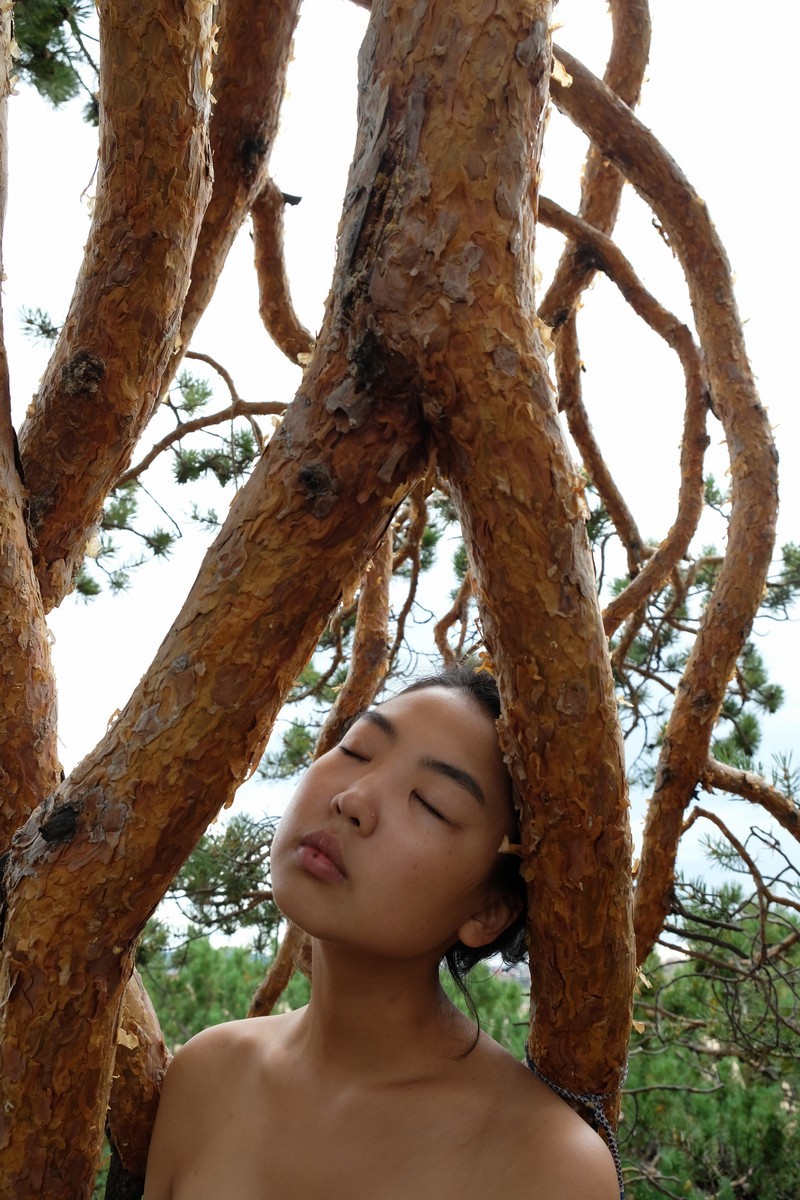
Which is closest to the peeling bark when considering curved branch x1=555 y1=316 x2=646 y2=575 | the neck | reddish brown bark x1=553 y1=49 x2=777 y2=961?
the neck

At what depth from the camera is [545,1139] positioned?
74 cm

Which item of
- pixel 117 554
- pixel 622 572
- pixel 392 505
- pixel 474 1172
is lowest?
pixel 474 1172

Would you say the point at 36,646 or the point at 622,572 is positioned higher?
the point at 622,572

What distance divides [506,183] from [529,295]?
0.07 metres

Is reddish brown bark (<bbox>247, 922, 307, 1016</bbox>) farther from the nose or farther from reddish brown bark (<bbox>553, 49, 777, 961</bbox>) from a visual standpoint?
the nose

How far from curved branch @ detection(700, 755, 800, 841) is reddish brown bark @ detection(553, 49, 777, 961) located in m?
0.09

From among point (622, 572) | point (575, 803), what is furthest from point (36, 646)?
point (622, 572)

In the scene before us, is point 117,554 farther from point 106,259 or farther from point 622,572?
point 106,259

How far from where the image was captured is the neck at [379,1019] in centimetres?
81

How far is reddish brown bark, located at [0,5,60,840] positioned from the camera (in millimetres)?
786

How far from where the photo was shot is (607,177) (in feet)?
6.13

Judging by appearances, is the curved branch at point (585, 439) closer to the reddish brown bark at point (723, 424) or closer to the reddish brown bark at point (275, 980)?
→ the reddish brown bark at point (723, 424)

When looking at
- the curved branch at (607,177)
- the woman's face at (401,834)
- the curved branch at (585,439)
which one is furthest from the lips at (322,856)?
the curved branch at (585,439)

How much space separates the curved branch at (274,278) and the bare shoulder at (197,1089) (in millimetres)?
1024
